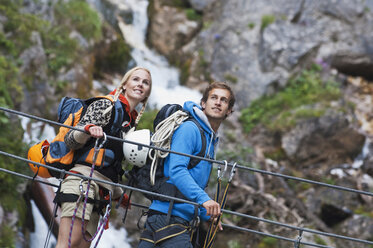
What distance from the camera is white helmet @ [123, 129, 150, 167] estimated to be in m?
3.65

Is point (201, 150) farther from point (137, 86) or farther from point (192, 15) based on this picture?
point (192, 15)

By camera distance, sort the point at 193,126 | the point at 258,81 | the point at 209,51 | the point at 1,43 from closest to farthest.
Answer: the point at 193,126 → the point at 1,43 → the point at 258,81 → the point at 209,51

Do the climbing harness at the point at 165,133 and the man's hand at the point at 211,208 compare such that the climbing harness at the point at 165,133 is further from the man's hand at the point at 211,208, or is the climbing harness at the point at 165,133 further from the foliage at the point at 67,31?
the foliage at the point at 67,31

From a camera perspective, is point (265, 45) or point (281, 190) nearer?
point (281, 190)

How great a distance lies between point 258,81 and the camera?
1470 cm

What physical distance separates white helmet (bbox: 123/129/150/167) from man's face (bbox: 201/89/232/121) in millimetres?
574

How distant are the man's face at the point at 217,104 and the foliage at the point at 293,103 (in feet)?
30.3

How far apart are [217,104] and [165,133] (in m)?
0.53

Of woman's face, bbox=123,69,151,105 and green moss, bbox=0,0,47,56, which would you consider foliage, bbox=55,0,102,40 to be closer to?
green moss, bbox=0,0,47,56

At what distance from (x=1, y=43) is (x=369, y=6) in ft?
40.7

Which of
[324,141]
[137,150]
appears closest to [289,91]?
[324,141]

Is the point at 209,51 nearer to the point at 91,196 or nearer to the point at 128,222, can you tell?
the point at 128,222

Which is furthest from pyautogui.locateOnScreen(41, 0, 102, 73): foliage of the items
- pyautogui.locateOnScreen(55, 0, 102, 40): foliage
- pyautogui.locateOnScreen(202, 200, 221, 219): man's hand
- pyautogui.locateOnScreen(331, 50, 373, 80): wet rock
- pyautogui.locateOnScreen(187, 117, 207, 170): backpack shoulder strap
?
pyautogui.locateOnScreen(202, 200, 221, 219): man's hand

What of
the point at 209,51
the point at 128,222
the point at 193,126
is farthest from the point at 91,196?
the point at 209,51
